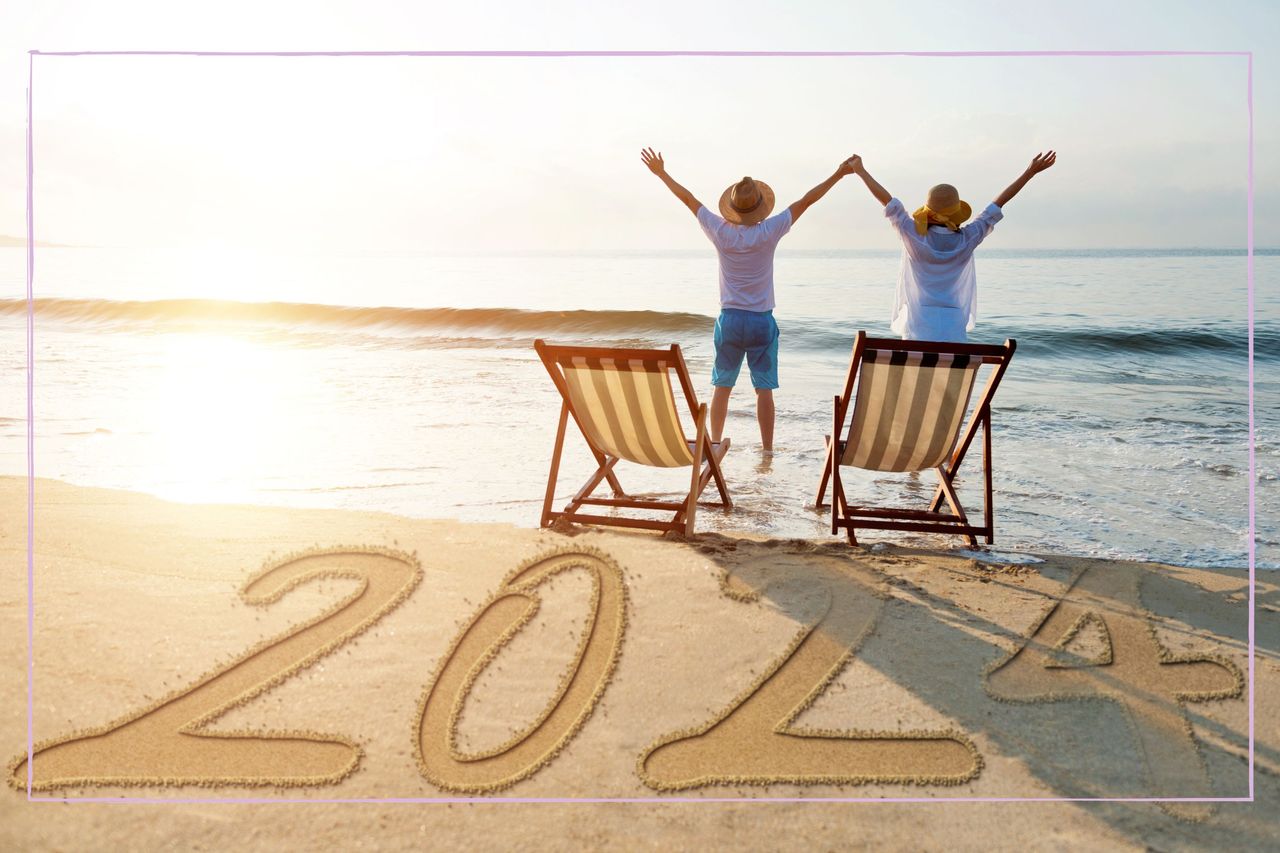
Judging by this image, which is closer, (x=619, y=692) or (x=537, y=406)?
(x=619, y=692)

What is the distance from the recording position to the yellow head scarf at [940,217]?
18.6 ft

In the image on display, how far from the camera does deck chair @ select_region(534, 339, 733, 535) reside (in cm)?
483

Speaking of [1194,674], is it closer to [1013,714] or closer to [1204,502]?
[1013,714]

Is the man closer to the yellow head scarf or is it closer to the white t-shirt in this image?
the white t-shirt

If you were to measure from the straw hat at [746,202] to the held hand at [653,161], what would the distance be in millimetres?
458

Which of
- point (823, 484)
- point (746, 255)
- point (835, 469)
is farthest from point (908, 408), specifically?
point (746, 255)

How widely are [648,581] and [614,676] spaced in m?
0.88

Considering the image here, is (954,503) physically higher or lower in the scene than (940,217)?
lower

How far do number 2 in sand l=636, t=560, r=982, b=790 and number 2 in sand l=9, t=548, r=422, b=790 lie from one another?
3.43 ft

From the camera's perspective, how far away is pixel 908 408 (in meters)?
5.02

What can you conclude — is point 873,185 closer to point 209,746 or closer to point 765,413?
point 765,413

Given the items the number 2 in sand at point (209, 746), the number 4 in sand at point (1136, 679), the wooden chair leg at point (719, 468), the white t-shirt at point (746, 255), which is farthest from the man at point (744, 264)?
the number 2 in sand at point (209, 746)

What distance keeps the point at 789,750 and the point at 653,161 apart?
407 cm

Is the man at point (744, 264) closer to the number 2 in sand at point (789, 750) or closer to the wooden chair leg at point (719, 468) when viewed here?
the wooden chair leg at point (719, 468)
